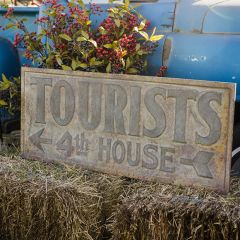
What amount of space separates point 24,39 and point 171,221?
54.4 inches

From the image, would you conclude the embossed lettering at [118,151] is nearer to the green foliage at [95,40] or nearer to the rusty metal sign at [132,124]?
the rusty metal sign at [132,124]

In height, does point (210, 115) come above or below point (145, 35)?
below

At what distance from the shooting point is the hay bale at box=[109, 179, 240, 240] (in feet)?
6.15

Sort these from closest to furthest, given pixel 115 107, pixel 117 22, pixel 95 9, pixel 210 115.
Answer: pixel 210 115 → pixel 115 107 → pixel 117 22 → pixel 95 9

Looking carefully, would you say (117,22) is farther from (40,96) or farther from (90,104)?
(40,96)

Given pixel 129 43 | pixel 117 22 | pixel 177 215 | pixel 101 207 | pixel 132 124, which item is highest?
pixel 117 22

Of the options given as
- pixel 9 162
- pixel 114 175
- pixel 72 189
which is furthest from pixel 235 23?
pixel 9 162

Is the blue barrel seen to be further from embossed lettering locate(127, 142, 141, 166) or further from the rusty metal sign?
embossed lettering locate(127, 142, 141, 166)

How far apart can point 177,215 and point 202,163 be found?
306mm

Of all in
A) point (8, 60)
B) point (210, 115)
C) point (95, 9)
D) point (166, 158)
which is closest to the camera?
point (210, 115)

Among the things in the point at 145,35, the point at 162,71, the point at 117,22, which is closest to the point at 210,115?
the point at 162,71

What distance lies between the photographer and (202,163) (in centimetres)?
212

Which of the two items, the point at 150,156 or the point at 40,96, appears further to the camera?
the point at 40,96

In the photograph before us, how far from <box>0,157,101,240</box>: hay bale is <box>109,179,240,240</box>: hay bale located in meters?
0.17
